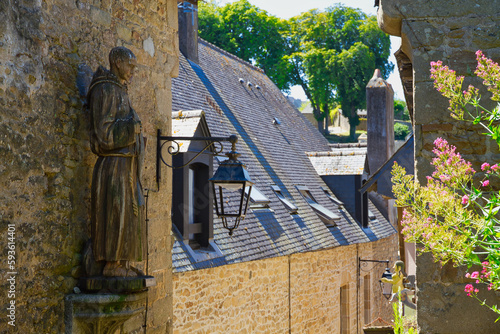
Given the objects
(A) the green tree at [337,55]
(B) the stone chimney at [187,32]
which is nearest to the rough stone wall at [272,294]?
(B) the stone chimney at [187,32]

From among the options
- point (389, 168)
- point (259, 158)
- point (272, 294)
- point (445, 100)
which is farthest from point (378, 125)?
point (445, 100)

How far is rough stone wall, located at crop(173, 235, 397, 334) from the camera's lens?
8.41 m

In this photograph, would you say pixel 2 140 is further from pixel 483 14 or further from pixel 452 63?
pixel 483 14

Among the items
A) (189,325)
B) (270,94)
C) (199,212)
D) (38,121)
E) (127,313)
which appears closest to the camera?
(38,121)

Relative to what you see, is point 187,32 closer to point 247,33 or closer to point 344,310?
point 344,310

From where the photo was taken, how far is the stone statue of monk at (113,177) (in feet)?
12.9

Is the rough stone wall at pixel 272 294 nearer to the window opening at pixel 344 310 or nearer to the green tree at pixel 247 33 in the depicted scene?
the window opening at pixel 344 310

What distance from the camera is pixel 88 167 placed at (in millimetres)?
4125

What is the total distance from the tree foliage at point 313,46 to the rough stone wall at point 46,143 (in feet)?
91.5

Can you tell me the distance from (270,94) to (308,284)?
26.5 ft

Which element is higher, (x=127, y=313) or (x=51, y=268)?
(x=51, y=268)

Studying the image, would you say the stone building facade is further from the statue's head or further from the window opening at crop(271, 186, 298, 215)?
the statue's head

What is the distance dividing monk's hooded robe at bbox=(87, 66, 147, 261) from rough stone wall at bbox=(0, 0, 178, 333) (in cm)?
14

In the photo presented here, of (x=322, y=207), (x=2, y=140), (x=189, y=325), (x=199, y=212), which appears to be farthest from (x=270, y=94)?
(x=2, y=140)
